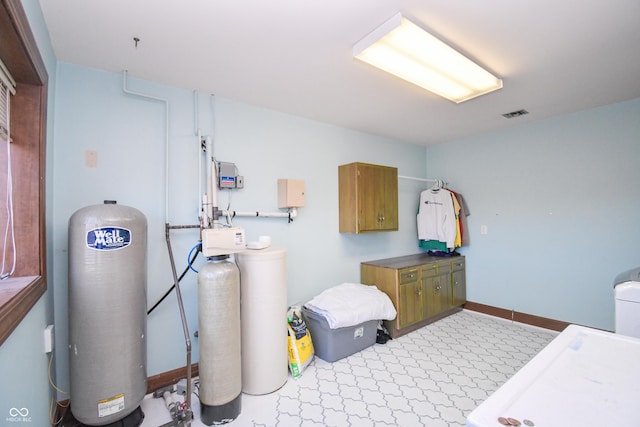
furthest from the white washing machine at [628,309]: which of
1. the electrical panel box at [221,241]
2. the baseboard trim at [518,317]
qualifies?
the electrical panel box at [221,241]

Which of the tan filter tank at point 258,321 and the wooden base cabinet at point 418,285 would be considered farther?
the wooden base cabinet at point 418,285

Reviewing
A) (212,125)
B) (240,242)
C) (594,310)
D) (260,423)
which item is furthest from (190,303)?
(594,310)

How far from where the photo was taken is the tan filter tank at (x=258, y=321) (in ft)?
7.50

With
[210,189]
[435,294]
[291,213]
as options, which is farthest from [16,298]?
[435,294]

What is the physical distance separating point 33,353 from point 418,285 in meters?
3.38

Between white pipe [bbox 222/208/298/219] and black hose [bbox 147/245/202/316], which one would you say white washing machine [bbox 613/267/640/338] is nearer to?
white pipe [bbox 222/208/298/219]

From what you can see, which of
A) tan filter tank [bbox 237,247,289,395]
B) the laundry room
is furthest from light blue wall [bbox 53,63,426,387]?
tan filter tank [bbox 237,247,289,395]

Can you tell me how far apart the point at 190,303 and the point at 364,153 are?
2747 mm

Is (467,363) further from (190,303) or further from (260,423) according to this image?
(190,303)

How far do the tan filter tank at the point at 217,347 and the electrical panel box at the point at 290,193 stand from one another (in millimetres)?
1138

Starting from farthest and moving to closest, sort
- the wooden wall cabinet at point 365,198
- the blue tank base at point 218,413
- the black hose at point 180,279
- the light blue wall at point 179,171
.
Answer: the wooden wall cabinet at point 365,198
the black hose at point 180,279
the light blue wall at point 179,171
the blue tank base at point 218,413

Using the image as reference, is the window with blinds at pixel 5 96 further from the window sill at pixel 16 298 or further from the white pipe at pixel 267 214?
the white pipe at pixel 267 214

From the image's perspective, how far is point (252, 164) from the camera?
2947 mm
